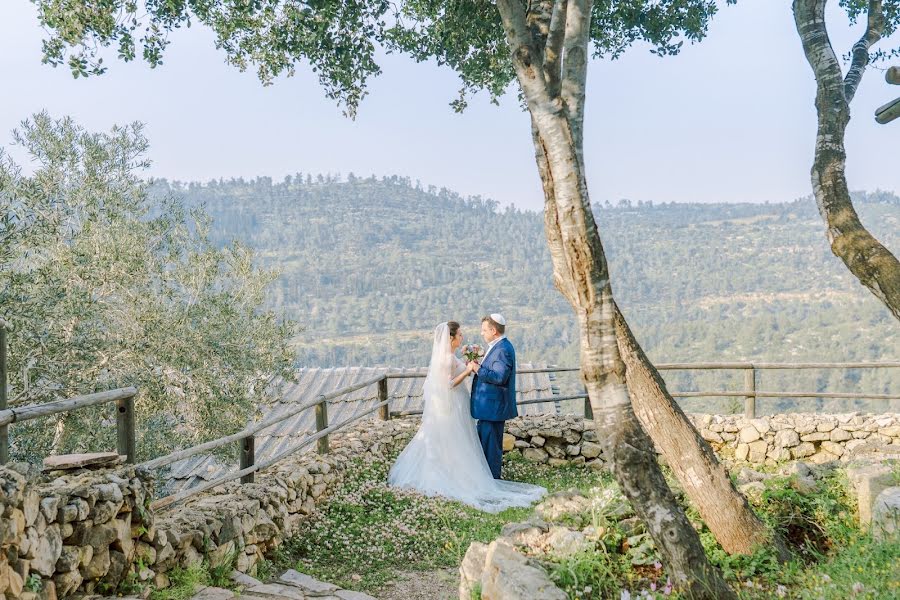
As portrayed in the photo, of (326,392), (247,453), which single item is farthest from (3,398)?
(326,392)

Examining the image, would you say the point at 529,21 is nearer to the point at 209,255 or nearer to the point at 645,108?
the point at 209,255

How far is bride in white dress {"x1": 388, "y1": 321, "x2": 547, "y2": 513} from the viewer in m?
7.51

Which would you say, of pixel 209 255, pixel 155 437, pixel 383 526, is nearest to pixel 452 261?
pixel 209 255

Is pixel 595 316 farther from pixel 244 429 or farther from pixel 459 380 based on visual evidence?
pixel 459 380

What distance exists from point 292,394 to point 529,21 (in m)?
18.8

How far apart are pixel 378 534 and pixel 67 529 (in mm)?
3084

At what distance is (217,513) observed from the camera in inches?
208

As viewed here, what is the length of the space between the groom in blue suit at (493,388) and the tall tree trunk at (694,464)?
3.31 m

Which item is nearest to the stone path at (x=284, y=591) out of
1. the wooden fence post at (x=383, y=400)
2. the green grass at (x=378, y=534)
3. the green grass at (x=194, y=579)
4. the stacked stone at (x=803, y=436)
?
the green grass at (x=194, y=579)

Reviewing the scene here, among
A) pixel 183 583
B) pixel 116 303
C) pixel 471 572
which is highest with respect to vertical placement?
pixel 116 303

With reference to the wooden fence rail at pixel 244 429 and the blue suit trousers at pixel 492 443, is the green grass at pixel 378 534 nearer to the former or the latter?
the wooden fence rail at pixel 244 429

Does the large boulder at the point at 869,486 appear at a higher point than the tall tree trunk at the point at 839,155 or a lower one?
lower

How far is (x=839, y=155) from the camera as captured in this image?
4.94 metres

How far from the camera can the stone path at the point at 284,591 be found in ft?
14.2
